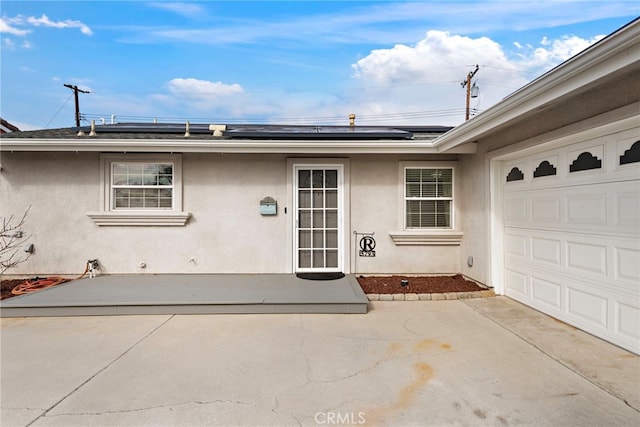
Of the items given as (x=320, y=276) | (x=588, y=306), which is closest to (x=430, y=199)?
(x=320, y=276)

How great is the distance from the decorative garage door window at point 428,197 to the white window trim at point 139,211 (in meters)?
4.38

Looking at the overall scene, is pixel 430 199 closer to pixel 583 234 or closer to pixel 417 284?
pixel 417 284

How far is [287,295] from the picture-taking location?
15.0 ft

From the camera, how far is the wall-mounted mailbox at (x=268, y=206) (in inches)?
233

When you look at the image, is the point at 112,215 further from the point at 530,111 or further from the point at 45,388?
the point at 530,111

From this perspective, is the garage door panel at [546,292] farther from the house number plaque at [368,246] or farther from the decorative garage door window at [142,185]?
the decorative garage door window at [142,185]

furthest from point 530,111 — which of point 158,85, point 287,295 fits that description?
point 158,85

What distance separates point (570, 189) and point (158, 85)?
45.2 ft

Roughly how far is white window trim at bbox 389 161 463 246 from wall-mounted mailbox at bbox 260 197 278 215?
2333 mm

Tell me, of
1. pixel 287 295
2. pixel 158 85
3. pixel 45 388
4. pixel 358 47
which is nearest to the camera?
pixel 45 388

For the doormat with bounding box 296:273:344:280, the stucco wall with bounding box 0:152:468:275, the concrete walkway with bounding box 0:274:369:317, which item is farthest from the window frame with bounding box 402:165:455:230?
the concrete walkway with bounding box 0:274:369:317

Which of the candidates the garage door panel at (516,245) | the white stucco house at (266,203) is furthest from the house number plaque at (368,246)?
the garage door panel at (516,245)

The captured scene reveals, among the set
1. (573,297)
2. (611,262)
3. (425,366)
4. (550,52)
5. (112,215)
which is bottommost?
(425,366)

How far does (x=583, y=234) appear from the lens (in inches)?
139
